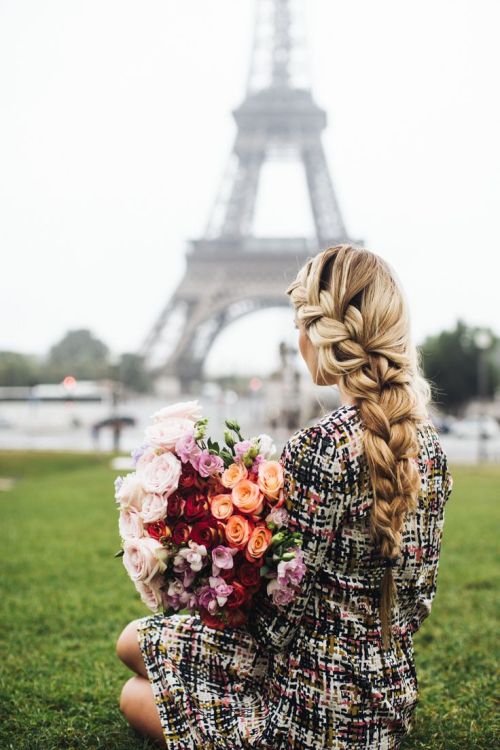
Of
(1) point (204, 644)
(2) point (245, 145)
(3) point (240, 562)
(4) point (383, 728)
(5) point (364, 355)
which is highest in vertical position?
(2) point (245, 145)

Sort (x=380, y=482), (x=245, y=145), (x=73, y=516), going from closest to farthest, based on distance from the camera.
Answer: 1. (x=380, y=482)
2. (x=73, y=516)
3. (x=245, y=145)

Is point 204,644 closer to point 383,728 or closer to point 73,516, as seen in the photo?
point 383,728

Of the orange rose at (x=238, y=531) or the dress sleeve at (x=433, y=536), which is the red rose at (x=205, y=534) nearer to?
the orange rose at (x=238, y=531)

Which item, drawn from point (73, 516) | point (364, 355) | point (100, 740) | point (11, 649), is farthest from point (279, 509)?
point (73, 516)

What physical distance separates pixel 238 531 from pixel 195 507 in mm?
152

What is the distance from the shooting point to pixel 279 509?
203cm

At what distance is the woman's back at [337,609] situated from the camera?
76.6 inches

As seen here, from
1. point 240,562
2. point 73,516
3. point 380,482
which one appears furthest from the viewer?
point 73,516

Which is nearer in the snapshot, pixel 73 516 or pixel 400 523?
pixel 400 523

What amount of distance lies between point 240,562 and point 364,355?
2.24 feet

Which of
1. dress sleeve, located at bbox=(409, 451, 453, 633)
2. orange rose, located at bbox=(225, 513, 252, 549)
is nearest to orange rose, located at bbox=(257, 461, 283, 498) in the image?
orange rose, located at bbox=(225, 513, 252, 549)

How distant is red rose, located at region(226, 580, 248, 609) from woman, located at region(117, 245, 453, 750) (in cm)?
9

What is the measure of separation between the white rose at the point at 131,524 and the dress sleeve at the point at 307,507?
393 mm

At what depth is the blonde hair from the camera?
1.96 metres
